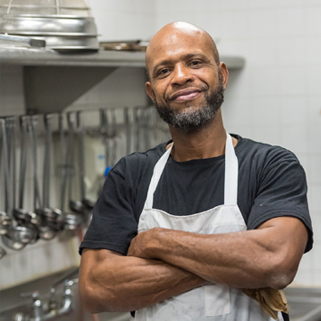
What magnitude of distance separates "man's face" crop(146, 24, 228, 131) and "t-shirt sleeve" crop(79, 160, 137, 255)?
19 centimetres

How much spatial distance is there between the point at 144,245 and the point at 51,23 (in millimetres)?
800

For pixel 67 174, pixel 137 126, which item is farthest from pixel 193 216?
pixel 137 126

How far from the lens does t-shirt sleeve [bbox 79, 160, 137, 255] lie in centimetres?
116

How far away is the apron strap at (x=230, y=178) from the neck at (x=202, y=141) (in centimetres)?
4

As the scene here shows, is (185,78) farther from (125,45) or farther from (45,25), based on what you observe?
(125,45)

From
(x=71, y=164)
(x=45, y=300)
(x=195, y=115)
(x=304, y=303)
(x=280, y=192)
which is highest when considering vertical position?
(x=195, y=115)

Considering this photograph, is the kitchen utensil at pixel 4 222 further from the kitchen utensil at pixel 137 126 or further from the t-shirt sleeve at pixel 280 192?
the t-shirt sleeve at pixel 280 192

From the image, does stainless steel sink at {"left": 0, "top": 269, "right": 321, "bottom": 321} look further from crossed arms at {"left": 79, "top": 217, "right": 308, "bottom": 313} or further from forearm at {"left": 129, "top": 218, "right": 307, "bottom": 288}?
forearm at {"left": 129, "top": 218, "right": 307, "bottom": 288}

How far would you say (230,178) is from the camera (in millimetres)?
1142

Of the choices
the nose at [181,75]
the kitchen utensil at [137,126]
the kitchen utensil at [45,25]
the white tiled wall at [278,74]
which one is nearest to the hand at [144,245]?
the nose at [181,75]

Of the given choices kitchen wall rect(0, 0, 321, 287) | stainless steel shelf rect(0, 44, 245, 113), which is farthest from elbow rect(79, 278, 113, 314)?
kitchen wall rect(0, 0, 321, 287)

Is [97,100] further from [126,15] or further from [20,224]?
[20,224]

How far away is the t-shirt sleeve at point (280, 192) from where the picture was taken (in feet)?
3.46

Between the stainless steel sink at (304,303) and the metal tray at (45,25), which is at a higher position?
the metal tray at (45,25)
